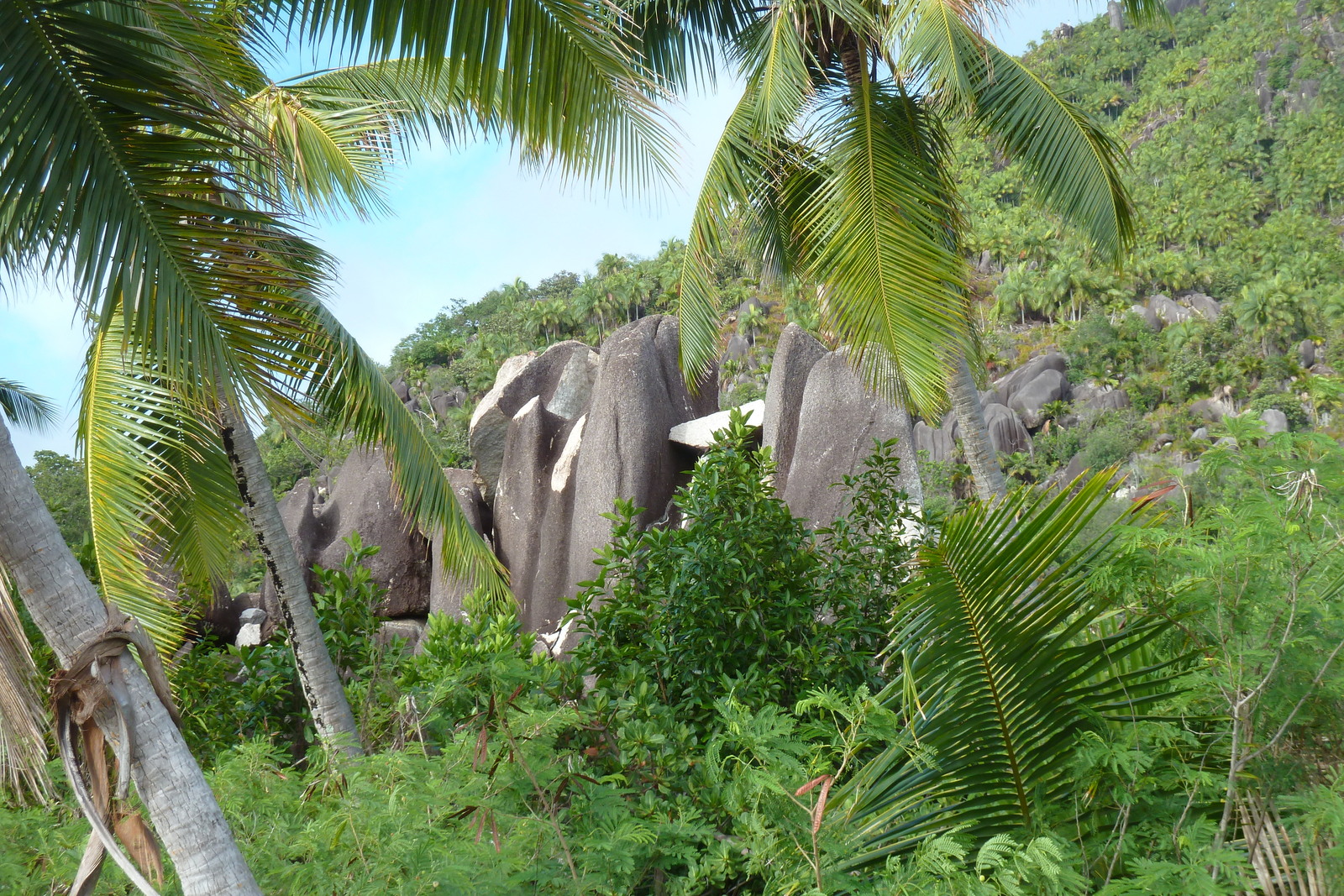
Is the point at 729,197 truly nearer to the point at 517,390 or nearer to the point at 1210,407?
the point at 517,390

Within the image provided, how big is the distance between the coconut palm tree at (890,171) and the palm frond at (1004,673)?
3.37 meters

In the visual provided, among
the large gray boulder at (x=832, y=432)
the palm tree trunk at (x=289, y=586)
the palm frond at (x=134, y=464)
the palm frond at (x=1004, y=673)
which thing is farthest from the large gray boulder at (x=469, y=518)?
the palm frond at (x=1004, y=673)

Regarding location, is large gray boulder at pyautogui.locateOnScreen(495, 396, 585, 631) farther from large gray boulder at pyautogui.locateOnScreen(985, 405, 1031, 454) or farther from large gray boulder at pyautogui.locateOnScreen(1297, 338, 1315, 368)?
large gray boulder at pyautogui.locateOnScreen(1297, 338, 1315, 368)

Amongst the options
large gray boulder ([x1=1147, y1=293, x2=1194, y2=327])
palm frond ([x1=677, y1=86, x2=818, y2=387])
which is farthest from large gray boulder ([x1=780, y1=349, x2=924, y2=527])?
large gray boulder ([x1=1147, y1=293, x2=1194, y2=327])

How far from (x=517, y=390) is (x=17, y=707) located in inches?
479

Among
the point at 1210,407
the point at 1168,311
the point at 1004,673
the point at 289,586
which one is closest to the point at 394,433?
the point at 289,586

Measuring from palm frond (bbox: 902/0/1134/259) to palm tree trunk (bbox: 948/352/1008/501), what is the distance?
1520 millimetres

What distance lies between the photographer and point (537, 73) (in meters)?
2.86

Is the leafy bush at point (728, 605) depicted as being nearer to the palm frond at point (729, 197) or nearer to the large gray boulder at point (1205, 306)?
the palm frond at point (729, 197)

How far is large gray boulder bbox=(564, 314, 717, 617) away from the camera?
11367 millimetres

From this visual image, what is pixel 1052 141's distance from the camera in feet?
21.6

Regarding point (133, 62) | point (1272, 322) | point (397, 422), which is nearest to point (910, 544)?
point (397, 422)

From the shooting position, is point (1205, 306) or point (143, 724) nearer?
point (143, 724)

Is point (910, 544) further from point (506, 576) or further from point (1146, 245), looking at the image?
point (1146, 245)
